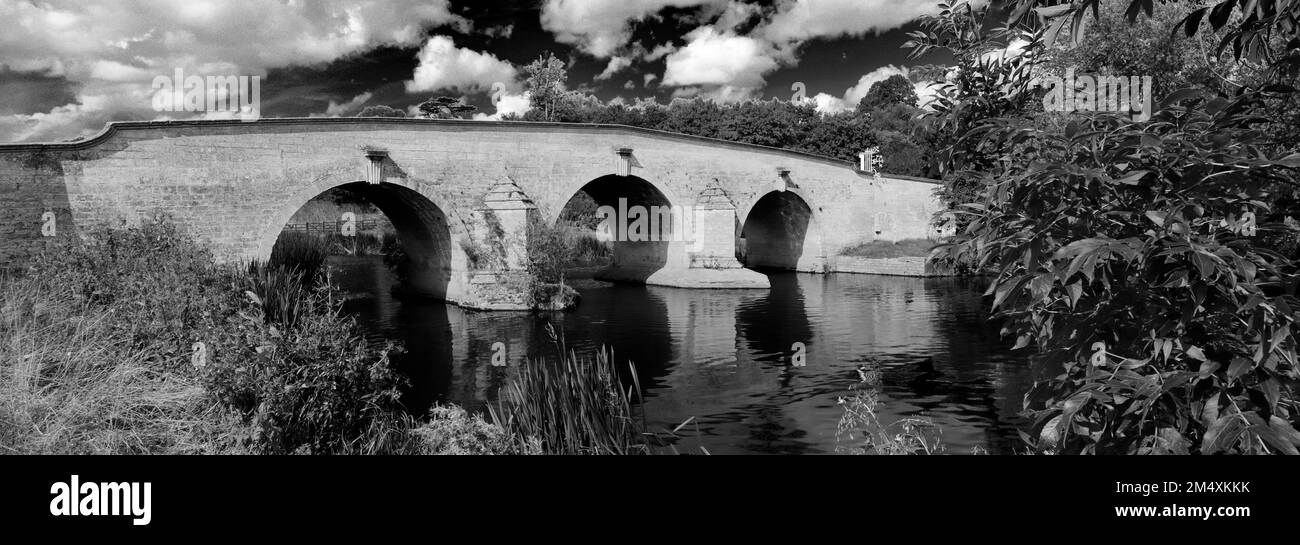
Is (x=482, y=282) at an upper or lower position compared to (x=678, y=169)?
lower

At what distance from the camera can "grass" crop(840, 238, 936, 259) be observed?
3419 centimetres

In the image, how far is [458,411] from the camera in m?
6.68

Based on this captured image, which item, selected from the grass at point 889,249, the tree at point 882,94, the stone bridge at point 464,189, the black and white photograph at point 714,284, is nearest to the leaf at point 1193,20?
the black and white photograph at point 714,284

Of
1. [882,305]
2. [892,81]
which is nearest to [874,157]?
[892,81]

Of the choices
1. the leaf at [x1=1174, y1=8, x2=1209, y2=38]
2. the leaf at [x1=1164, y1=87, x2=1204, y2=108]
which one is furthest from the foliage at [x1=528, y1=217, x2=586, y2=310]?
the leaf at [x1=1164, y1=87, x2=1204, y2=108]

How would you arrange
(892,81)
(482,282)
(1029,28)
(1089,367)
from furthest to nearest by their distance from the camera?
(892,81), (482,282), (1029,28), (1089,367)

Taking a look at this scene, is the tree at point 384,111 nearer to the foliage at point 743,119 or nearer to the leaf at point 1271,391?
the foliage at point 743,119

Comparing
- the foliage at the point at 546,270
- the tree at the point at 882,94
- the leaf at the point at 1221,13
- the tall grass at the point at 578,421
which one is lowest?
the tall grass at the point at 578,421

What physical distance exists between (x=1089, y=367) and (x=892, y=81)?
212ft

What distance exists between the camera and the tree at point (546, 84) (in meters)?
48.6

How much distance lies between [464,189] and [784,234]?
1738cm

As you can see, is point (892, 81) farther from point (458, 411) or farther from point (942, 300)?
point (458, 411)

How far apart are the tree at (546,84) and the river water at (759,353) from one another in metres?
23.6
